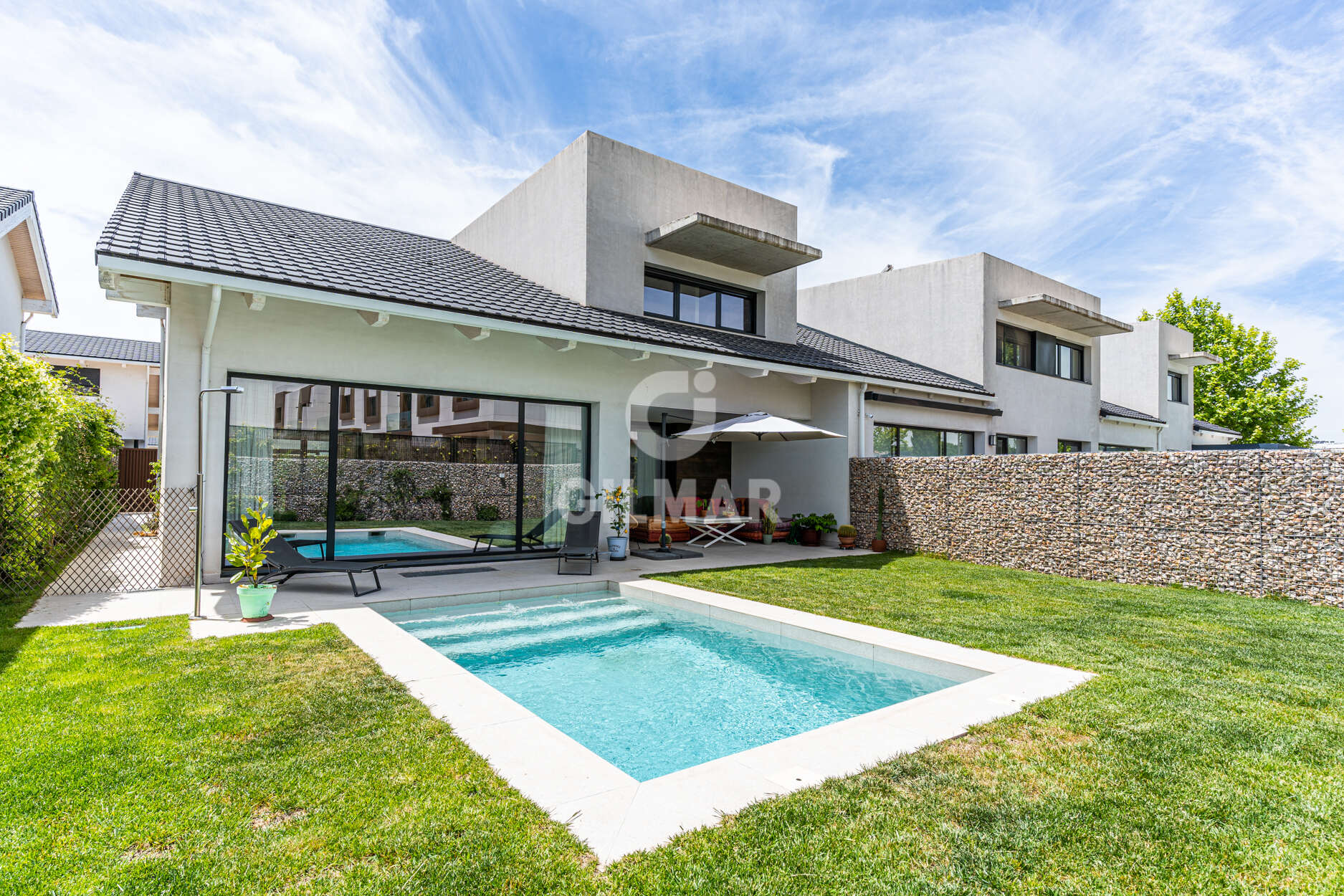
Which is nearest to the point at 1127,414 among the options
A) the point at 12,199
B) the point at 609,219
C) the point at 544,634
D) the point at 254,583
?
the point at 609,219

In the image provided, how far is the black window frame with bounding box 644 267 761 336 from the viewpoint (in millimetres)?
13572

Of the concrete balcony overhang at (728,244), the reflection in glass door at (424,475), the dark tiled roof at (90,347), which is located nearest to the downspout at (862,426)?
the concrete balcony overhang at (728,244)

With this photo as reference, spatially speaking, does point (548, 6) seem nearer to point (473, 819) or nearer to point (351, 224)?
point (351, 224)

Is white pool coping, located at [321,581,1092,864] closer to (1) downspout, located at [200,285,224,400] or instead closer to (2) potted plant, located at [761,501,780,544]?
(1) downspout, located at [200,285,224,400]

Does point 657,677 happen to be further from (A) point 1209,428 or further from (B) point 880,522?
(A) point 1209,428

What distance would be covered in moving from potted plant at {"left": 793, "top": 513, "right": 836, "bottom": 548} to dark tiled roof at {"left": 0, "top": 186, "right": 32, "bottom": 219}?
15.9m

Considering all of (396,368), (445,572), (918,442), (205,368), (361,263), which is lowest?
(445,572)

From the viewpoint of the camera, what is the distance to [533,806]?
2.90 metres

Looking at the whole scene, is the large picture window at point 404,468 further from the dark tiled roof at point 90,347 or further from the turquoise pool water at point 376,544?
the dark tiled roof at point 90,347

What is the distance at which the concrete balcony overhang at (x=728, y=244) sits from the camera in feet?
40.8

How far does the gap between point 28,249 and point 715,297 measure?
16.0 meters

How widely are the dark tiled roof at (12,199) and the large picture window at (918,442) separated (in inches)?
681

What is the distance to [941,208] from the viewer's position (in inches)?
678

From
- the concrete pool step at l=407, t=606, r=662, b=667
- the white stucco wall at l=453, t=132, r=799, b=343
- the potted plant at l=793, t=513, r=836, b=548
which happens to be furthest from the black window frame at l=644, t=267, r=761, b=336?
the concrete pool step at l=407, t=606, r=662, b=667
